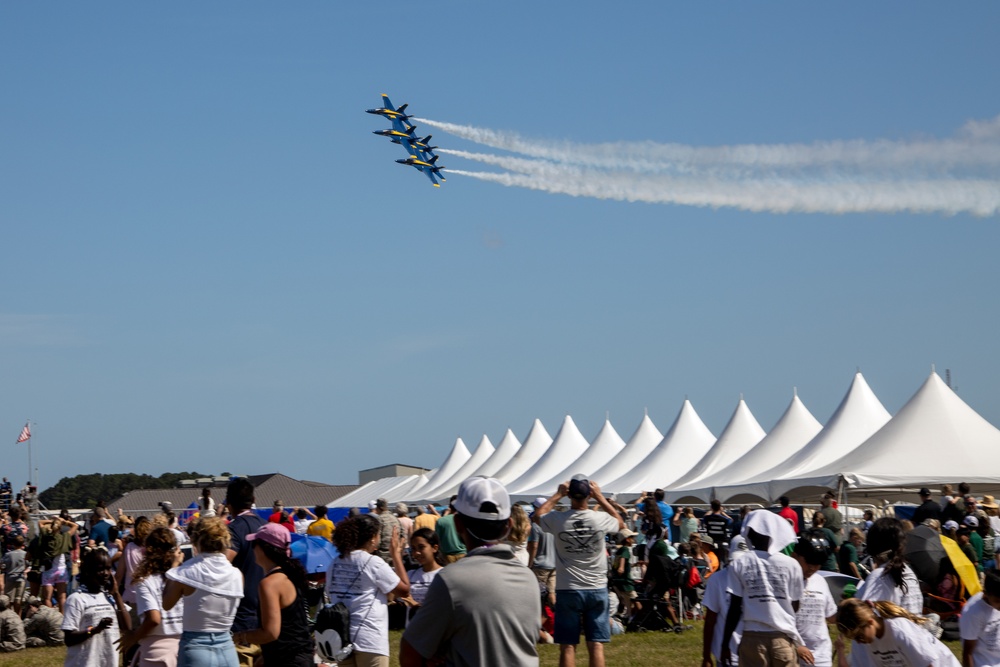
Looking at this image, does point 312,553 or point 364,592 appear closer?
point 364,592

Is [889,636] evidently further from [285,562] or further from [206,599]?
[206,599]

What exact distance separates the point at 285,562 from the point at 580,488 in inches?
120

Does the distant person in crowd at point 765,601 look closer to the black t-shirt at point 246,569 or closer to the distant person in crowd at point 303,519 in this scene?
the black t-shirt at point 246,569

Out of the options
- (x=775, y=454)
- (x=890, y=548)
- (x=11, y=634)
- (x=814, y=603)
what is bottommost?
(x=11, y=634)

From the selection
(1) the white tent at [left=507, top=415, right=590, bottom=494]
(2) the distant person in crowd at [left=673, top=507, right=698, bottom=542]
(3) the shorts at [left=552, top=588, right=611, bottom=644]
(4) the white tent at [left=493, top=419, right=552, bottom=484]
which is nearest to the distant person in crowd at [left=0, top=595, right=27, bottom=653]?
(3) the shorts at [left=552, top=588, right=611, bottom=644]

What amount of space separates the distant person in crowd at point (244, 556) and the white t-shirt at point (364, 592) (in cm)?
45

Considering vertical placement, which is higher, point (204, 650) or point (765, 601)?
point (765, 601)

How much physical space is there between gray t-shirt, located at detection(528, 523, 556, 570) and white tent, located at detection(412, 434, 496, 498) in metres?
32.9

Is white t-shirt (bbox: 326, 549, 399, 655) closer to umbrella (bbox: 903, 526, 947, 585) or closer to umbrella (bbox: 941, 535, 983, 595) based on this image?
umbrella (bbox: 903, 526, 947, 585)

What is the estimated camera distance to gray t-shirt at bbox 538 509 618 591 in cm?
869

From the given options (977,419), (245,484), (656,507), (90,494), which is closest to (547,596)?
(656,507)

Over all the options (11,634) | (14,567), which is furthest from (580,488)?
(14,567)

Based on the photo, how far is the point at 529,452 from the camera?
47.3 m

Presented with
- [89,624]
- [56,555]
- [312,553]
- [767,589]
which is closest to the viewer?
[767,589]
